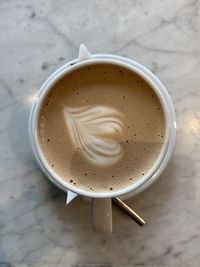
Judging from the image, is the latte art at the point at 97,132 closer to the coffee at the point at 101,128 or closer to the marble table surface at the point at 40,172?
the coffee at the point at 101,128

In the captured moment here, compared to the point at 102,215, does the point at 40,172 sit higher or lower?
higher

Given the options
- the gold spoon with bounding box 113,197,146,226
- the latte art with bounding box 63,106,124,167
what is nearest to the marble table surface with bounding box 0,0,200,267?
the gold spoon with bounding box 113,197,146,226

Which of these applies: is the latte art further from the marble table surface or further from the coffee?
the marble table surface

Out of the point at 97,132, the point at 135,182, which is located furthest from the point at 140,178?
the point at 97,132

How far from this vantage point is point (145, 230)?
99 centimetres

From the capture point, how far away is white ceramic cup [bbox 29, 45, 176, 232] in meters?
0.88

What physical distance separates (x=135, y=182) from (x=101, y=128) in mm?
117

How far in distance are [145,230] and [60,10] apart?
1.57ft

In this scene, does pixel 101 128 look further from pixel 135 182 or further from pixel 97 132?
pixel 135 182

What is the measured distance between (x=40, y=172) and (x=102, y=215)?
0.17 meters

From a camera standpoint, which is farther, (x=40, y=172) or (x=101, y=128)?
(x=40, y=172)

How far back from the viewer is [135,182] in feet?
2.93

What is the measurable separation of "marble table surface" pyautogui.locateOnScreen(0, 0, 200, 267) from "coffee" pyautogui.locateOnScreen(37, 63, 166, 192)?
0.31 ft

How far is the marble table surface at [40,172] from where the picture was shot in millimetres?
979
